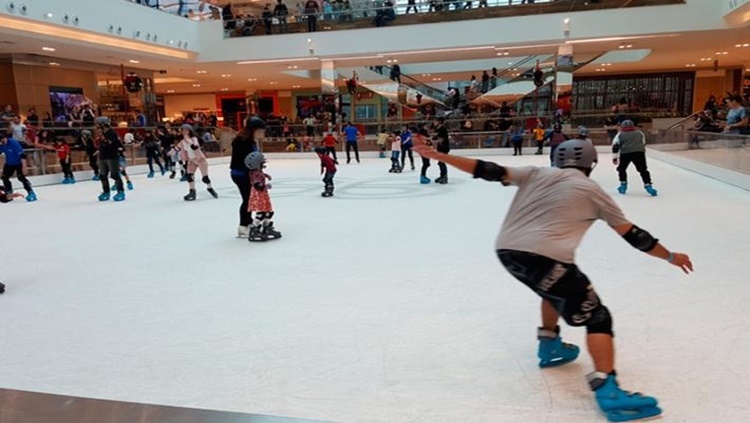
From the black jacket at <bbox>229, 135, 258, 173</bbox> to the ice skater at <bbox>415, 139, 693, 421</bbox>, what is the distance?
373cm

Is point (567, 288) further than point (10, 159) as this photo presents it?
No

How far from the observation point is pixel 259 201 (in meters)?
5.61

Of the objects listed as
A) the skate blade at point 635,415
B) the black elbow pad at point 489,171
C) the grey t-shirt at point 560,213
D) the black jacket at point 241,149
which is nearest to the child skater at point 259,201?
the black jacket at point 241,149

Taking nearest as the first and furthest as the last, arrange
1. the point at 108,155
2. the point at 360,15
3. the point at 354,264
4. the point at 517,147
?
the point at 354,264 < the point at 108,155 < the point at 517,147 < the point at 360,15

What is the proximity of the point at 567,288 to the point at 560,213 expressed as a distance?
0.30 metres

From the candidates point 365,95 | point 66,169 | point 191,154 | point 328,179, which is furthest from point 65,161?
point 365,95

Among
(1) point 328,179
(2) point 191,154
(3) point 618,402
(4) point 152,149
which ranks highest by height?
(2) point 191,154

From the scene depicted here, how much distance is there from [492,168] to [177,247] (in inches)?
169

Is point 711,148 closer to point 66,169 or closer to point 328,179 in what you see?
point 328,179

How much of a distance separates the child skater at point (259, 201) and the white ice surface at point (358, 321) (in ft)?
0.63

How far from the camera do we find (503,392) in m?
2.33

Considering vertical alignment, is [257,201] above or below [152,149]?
below

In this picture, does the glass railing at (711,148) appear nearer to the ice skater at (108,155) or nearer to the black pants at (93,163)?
the ice skater at (108,155)

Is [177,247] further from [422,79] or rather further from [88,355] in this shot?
[422,79]
